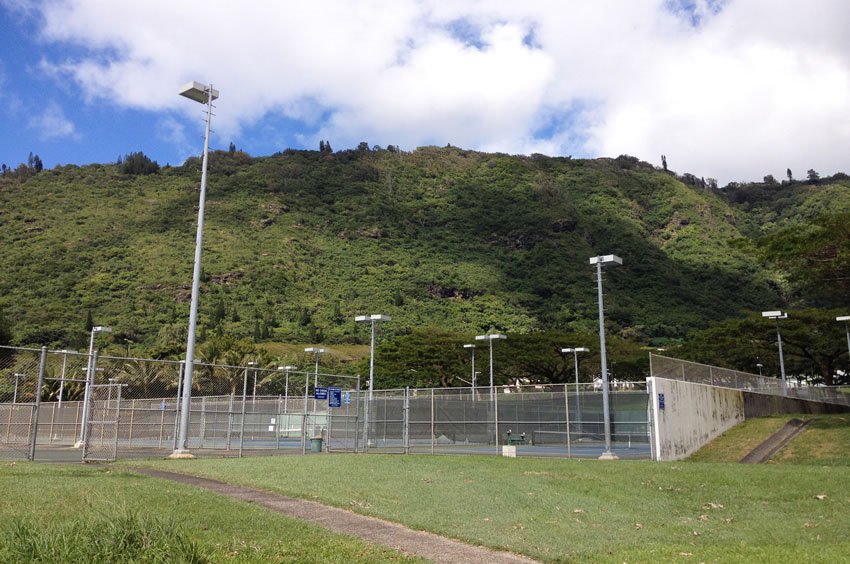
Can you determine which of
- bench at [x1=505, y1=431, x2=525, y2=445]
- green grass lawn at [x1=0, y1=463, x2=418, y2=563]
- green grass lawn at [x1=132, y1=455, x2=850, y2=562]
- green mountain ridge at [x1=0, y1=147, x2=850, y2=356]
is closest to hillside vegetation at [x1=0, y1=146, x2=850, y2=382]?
green mountain ridge at [x1=0, y1=147, x2=850, y2=356]

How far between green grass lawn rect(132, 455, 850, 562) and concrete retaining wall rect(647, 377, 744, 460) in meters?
3.98

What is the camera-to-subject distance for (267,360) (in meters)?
68.6

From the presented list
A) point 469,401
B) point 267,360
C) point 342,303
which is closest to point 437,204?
point 342,303

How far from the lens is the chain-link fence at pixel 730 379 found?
82.0ft

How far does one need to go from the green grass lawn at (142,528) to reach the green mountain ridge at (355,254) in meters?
83.7

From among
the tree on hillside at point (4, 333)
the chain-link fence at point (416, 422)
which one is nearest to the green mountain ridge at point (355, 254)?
the tree on hillside at point (4, 333)

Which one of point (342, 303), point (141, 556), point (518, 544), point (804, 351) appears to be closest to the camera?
point (141, 556)

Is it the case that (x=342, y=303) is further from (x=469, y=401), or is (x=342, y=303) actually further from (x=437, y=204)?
(x=469, y=401)

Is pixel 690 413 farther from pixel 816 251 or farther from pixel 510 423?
pixel 816 251

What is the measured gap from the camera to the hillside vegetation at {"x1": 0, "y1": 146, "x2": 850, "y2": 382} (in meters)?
111

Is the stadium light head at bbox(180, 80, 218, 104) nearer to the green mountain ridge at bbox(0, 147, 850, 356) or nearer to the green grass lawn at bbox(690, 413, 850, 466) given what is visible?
the green grass lawn at bbox(690, 413, 850, 466)

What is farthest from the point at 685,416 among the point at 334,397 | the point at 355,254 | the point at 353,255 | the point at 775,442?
the point at 355,254

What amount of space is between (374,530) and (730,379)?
27.1 meters

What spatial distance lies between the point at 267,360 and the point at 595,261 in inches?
1814
